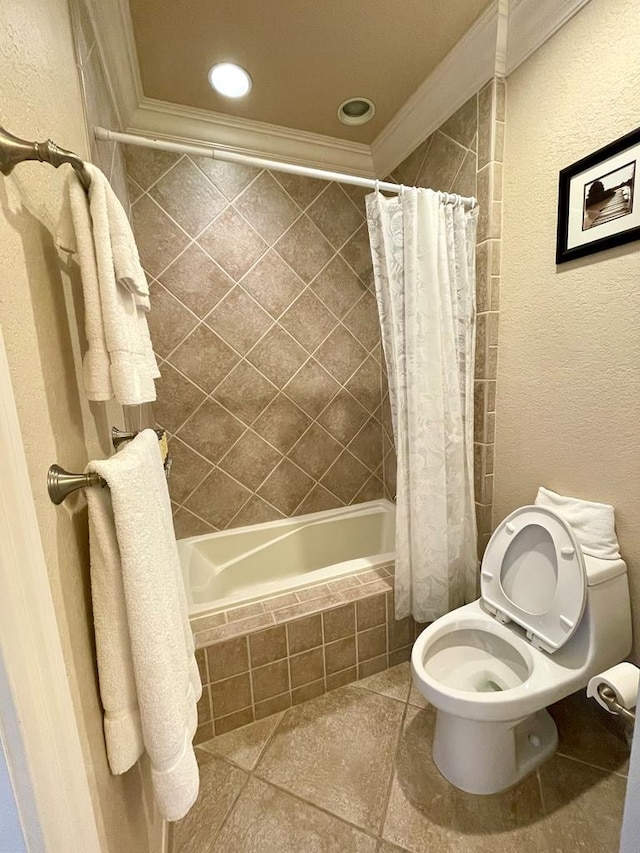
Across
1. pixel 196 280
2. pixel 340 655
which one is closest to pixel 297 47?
pixel 196 280

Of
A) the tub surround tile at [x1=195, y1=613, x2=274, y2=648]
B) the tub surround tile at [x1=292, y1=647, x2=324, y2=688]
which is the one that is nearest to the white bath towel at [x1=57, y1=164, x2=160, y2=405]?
the tub surround tile at [x1=195, y1=613, x2=274, y2=648]

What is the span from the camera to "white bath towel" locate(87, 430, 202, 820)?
0.56 metres

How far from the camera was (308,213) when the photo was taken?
197cm

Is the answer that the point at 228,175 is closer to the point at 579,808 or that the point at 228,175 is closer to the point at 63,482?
the point at 63,482

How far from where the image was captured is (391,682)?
1.56 meters

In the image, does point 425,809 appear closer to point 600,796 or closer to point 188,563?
point 600,796

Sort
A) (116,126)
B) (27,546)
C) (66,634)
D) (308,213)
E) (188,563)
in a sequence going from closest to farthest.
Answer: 1. (27,546)
2. (66,634)
3. (116,126)
4. (188,563)
5. (308,213)

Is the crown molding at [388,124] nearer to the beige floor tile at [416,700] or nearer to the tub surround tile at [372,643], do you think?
the tub surround tile at [372,643]

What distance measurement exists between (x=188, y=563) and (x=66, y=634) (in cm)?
144

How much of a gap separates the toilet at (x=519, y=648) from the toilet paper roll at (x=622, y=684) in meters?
0.27

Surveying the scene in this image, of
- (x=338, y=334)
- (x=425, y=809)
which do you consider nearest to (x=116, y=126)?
(x=338, y=334)

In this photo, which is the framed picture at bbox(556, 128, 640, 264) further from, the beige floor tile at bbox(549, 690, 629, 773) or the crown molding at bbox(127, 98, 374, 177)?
the beige floor tile at bbox(549, 690, 629, 773)

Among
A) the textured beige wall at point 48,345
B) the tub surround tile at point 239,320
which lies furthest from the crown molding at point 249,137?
the textured beige wall at point 48,345

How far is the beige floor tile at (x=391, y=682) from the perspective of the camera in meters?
1.51
